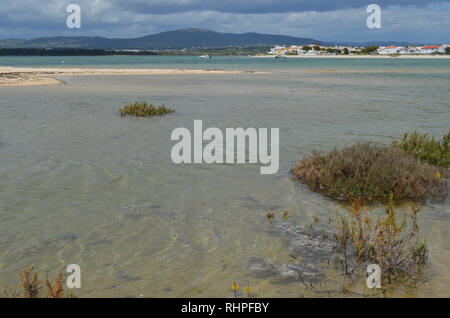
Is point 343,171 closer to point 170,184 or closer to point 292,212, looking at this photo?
point 292,212

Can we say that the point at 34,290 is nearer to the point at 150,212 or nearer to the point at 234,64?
the point at 150,212

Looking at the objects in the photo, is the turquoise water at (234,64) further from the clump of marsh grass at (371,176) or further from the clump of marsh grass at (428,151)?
the clump of marsh grass at (371,176)

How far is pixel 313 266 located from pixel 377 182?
3861 mm

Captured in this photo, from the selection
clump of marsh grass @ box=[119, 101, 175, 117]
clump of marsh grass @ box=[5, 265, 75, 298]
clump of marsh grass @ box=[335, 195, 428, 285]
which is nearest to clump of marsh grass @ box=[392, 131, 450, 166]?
clump of marsh grass @ box=[335, 195, 428, 285]

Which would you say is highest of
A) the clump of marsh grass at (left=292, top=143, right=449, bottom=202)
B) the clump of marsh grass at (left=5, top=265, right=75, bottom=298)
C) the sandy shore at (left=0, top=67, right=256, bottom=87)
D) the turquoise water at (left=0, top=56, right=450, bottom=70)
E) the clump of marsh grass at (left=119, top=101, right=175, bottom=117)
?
the turquoise water at (left=0, top=56, right=450, bottom=70)

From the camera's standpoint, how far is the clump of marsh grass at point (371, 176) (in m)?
8.61

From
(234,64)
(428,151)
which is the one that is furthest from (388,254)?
(234,64)

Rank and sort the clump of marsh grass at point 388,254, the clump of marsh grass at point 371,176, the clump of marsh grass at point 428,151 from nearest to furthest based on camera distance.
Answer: the clump of marsh grass at point 388,254
the clump of marsh grass at point 371,176
the clump of marsh grass at point 428,151

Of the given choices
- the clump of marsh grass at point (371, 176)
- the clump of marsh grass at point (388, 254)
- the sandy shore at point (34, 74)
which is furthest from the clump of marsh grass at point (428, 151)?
the sandy shore at point (34, 74)

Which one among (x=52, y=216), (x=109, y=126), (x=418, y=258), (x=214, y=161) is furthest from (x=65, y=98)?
(x=418, y=258)

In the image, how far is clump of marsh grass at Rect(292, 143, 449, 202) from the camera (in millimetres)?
8609

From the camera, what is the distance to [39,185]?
29.2ft

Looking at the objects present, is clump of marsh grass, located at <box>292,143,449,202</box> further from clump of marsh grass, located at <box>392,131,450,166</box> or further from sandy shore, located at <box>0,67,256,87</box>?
sandy shore, located at <box>0,67,256,87</box>

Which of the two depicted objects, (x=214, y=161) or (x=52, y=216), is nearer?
(x=52, y=216)
